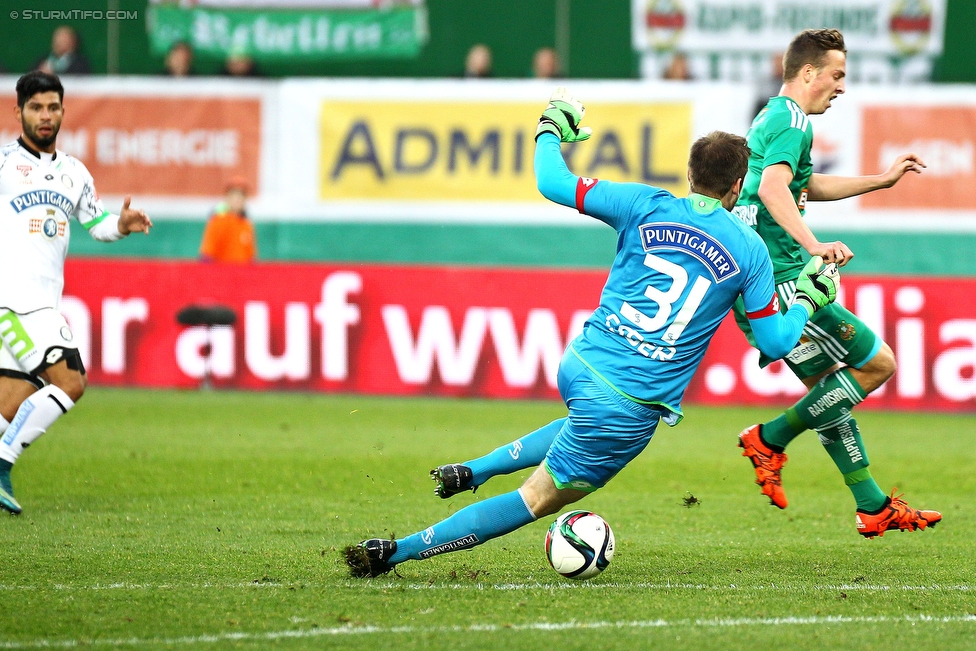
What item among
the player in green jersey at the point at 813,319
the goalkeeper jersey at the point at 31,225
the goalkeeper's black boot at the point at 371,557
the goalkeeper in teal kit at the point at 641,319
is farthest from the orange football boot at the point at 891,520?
the goalkeeper jersey at the point at 31,225

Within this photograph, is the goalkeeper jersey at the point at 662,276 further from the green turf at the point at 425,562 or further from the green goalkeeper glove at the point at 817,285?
the green turf at the point at 425,562

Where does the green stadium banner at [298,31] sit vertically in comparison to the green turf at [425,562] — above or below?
above

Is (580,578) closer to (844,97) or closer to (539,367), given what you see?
(539,367)

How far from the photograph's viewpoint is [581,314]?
43.5ft

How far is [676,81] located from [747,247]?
38.3 ft

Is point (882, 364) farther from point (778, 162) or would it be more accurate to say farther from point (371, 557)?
point (371, 557)

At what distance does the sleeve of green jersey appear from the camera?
6289mm

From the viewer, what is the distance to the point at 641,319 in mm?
5316

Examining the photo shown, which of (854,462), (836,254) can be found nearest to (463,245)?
(854,462)

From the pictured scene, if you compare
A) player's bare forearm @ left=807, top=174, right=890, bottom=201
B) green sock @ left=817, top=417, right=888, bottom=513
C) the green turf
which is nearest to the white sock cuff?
the green turf

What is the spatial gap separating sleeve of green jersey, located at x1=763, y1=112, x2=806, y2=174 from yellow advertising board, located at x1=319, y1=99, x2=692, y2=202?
10407 millimetres

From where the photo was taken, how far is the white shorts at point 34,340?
7043mm

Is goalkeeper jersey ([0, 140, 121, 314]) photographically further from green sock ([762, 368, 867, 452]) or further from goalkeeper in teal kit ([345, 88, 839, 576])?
green sock ([762, 368, 867, 452])

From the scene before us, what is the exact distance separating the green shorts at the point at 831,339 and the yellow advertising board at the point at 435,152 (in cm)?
1019
